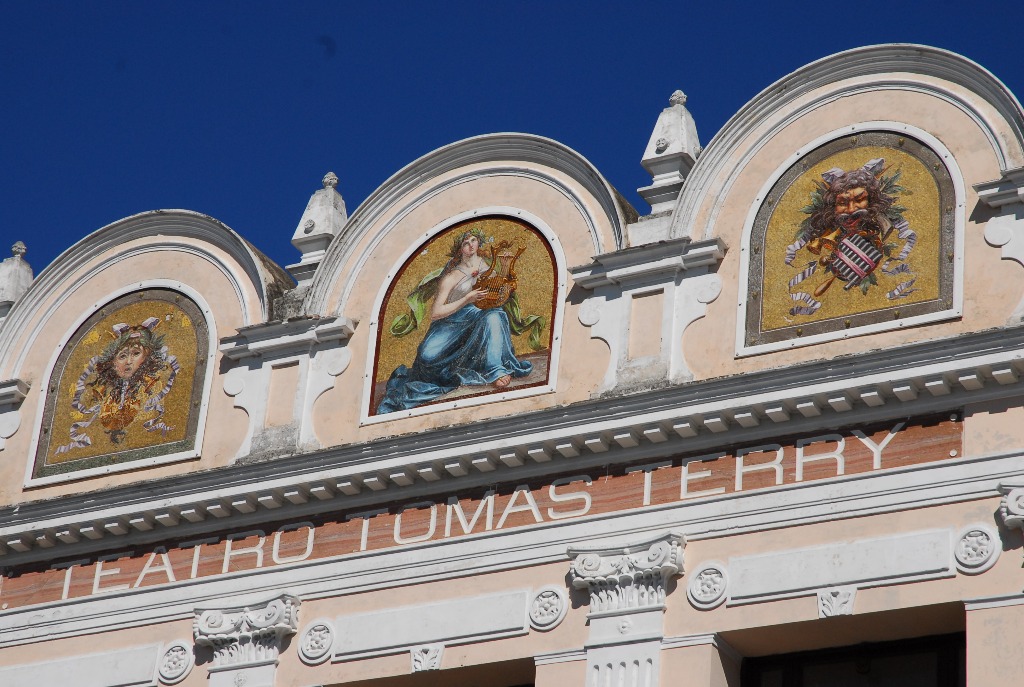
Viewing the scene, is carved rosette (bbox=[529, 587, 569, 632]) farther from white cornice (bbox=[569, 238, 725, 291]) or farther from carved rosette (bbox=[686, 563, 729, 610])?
white cornice (bbox=[569, 238, 725, 291])

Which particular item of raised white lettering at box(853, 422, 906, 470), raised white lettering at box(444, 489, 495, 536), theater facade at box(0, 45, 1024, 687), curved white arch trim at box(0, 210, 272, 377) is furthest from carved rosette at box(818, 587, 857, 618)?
curved white arch trim at box(0, 210, 272, 377)

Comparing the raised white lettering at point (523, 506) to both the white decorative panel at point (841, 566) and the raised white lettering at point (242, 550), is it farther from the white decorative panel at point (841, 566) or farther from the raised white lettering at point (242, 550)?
the raised white lettering at point (242, 550)

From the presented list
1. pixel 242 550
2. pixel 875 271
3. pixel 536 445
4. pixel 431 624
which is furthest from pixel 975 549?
pixel 242 550

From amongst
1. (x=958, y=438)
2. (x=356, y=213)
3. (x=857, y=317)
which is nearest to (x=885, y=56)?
(x=857, y=317)

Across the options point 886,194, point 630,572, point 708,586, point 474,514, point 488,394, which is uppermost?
point 886,194

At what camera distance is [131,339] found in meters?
22.0

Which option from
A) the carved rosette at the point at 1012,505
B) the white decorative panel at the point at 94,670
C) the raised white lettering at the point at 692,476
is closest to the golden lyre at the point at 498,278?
the raised white lettering at the point at 692,476

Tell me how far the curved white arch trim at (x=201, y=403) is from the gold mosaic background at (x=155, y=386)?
0.15 meters

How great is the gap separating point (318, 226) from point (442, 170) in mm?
1458

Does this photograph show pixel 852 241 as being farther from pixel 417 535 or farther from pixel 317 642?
pixel 317 642

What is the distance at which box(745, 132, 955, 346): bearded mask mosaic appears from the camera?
59.2ft

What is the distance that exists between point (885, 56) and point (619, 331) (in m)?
3.52

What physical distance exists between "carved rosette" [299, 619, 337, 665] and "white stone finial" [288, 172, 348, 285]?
3.79 metres

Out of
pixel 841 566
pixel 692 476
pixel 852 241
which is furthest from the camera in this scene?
pixel 852 241
